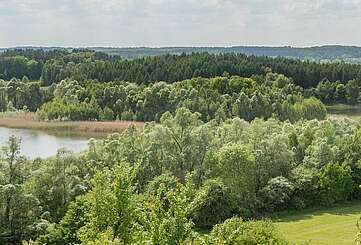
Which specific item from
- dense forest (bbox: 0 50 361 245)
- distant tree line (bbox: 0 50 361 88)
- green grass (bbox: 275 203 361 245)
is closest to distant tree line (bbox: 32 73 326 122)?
dense forest (bbox: 0 50 361 245)

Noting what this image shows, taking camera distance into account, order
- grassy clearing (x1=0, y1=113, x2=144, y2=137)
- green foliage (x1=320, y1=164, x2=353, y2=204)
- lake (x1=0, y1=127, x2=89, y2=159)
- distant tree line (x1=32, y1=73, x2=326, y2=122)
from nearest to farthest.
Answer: green foliage (x1=320, y1=164, x2=353, y2=204)
lake (x1=0, y1=127, x2=89, y2=159)
distant tree line (x1=32, y1=73, x2=326, y2=122)
grassy clearing (x1=0, y1=113, x2=144, y2=137)

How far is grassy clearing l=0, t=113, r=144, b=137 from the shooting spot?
7397 centimetres

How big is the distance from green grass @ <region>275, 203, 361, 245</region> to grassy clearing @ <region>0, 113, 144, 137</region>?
3430 cm

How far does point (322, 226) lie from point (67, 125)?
48765 millimetres

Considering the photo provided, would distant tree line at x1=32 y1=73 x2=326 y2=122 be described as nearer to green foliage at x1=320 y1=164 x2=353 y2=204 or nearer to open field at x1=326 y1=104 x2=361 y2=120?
open field at x1=326 y1=104 x2=361 y2=120

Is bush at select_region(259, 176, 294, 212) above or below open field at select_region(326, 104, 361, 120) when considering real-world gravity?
above

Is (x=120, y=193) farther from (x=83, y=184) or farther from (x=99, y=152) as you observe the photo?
(x=99, y=152)

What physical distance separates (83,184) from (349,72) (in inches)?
3516

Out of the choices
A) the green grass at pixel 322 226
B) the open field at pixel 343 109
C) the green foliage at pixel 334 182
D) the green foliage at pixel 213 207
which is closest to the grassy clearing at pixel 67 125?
the open field at pixel 343 109

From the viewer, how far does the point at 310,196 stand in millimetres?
41719

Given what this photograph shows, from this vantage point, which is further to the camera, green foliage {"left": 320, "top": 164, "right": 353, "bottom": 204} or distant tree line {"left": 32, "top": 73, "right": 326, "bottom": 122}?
distant tree line {"left": 32, "top": 73, "right": 326, "bottom": 122}

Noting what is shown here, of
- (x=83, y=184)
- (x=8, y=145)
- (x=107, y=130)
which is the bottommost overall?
(x=107, y=130)

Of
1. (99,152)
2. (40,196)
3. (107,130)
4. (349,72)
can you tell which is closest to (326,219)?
(99,152)

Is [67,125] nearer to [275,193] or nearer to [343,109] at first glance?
[343,109]
